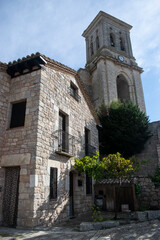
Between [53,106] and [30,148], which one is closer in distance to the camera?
[30,148]

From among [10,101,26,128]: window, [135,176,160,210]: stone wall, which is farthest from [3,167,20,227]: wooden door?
[135,176,160,210]: stone wall

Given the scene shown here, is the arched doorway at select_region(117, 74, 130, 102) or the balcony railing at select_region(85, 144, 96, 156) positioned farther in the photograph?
the arched doorway at select_region(117, 74, 130, 102)

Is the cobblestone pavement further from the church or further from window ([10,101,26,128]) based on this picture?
window ([10,101,26,128])

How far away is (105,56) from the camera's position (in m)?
21.8

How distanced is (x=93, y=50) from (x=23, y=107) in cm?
2132

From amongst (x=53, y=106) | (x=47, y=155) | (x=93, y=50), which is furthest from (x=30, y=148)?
(x=93, y=50)

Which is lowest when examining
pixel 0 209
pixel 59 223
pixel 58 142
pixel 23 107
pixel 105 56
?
pixel 59 223

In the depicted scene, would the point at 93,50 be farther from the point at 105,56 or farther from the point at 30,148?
the point at 30,148

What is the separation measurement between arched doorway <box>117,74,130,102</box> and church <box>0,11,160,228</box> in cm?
1429

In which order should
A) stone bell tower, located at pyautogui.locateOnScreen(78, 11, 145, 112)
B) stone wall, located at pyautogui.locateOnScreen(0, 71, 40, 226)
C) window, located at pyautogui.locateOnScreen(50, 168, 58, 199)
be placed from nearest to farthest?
1. stone wall, located at pyautogui.locateOnScreen(0, 71, 40, 226)
2. window, located at pyautogui.locateOnScreen(50, 168, 58, 199)
3. stone bell tower, located at pyautogui.locateOnScreen(78, 11, 145, 112)

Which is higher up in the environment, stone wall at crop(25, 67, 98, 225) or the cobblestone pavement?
stone wall at crop(25, 67, 98, 225)

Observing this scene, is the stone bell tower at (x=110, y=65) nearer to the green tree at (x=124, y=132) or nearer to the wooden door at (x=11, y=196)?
the green tree at (x=124, y=132)

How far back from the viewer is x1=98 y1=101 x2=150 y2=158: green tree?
1515 cm

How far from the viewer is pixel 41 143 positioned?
20.5 ft
